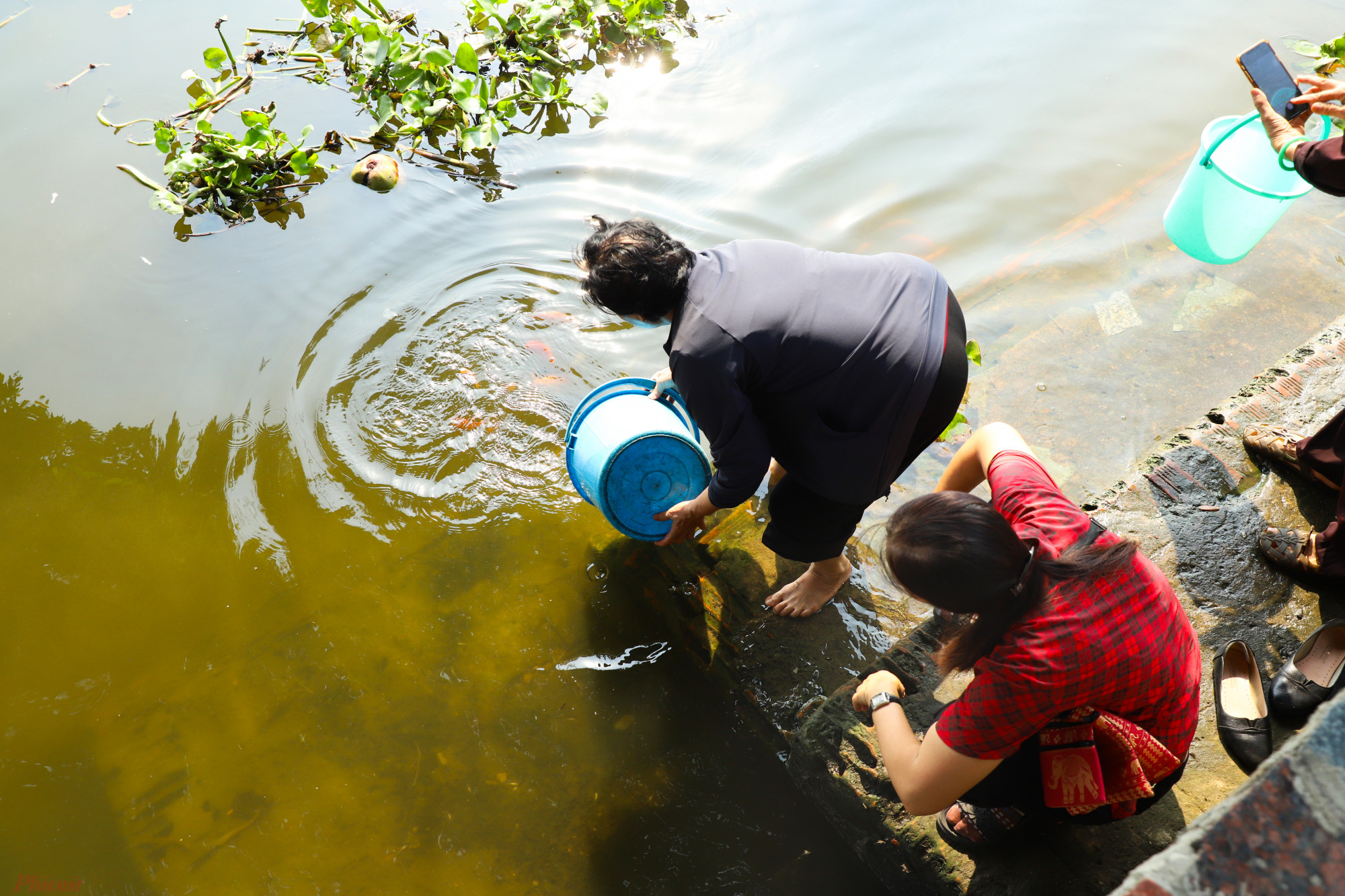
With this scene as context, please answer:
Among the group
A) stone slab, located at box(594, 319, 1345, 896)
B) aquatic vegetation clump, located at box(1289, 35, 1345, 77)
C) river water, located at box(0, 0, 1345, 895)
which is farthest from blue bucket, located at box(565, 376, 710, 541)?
aquatic vegetation clump, located at box(1289, 35, 1345, 77)

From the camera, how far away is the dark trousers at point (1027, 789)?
74.5 inches

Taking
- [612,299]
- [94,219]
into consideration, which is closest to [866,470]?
[612,299]

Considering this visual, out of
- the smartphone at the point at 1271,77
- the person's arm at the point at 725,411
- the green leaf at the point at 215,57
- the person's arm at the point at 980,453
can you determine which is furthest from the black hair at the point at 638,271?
the green leaf at the point at 215,57

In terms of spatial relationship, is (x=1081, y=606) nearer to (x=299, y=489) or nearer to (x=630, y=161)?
(x=299, y=489)

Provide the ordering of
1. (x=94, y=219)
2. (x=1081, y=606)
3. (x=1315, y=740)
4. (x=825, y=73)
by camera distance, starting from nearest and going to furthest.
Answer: (x=1315, y=740), (x=1081, y=606), (x=94, y=219), (x=825, y=73)

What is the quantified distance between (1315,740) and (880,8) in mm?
5730

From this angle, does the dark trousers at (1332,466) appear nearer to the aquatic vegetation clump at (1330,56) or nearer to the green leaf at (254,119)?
the aquatic vegetation clump at (1330,56)

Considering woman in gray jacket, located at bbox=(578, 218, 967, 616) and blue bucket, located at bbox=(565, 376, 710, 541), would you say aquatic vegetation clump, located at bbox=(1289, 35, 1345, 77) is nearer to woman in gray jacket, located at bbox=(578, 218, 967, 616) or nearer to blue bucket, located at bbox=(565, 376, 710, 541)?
woman in gray jacket, located at bbox=(578, 218, 967, 616)

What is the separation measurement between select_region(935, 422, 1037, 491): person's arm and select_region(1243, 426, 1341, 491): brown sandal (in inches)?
50.1

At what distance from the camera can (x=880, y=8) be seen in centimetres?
529

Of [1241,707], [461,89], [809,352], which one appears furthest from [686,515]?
[461,89]

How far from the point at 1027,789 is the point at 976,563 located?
0.81 metres

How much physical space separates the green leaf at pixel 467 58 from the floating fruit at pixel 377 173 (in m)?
0.72

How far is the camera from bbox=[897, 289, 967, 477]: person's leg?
196 centimetres
